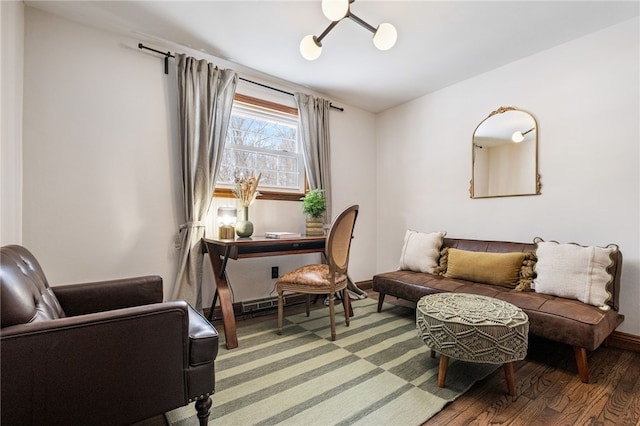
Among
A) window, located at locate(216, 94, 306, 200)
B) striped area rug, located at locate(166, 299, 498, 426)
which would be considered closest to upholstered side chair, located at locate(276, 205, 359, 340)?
striped area rug, located at locate(166, 299, 498, 426)

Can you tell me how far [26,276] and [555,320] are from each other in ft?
8.77

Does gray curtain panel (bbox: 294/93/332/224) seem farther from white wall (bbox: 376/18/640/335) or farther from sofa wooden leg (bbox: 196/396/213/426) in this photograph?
sofa wooden leg (bbox: 196/396/213/426)

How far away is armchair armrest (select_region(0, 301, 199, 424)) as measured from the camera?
867 mm

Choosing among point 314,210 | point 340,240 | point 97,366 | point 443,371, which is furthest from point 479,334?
point 314,210

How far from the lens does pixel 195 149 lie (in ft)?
7.93

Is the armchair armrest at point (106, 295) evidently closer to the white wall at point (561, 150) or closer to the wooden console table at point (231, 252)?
the wooden console table at point (231, 252)

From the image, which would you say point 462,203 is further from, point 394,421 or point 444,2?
point 394,421

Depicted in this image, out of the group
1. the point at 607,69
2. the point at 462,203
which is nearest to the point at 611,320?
the point at 462,203

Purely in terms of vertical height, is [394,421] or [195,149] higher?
[195,149]

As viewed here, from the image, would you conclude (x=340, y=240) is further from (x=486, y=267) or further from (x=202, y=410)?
(x=202, y=410)

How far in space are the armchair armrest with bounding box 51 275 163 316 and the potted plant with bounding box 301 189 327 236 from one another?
1.52 meters

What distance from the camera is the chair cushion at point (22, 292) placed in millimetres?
885

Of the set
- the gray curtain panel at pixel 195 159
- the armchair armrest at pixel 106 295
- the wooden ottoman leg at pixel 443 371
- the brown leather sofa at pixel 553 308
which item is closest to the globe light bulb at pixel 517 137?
the brown leather sofa at pixel 553 308

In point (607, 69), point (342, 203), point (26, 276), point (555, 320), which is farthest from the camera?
point (342, 203)
